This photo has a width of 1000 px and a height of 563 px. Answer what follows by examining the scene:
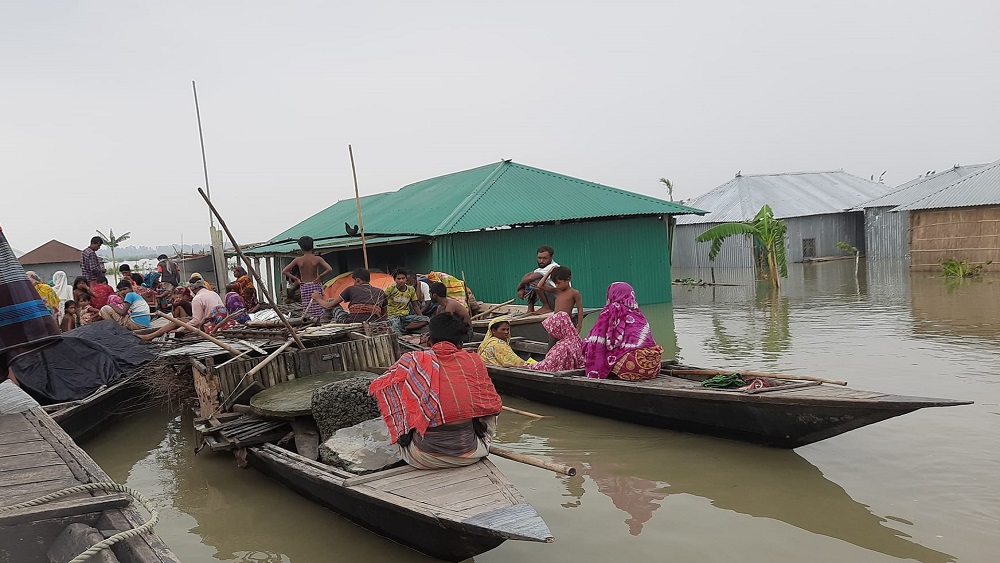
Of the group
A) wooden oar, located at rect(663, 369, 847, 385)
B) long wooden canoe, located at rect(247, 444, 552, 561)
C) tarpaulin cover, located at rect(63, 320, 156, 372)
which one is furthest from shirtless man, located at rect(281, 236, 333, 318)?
long wooden canoe, located at rect(247, 444, 552, 561)

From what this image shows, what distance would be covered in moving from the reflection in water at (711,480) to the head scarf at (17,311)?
394cm

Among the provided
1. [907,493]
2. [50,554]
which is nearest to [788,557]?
[907,493]

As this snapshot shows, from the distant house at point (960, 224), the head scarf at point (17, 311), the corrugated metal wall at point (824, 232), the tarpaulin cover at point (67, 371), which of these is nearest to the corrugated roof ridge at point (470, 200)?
the tarpaulin cover at point (67, 371)

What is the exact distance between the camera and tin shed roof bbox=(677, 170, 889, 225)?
1233 inches

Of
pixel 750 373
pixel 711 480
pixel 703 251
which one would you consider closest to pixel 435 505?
pixel 711 480

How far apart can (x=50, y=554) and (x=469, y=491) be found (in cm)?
221

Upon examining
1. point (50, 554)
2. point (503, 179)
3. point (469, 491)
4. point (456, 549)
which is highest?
point (503, 179)

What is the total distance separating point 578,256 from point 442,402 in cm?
1348

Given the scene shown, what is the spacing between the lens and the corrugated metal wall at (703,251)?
2891 cm

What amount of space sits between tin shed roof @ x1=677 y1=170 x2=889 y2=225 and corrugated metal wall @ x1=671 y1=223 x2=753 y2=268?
0.49 m

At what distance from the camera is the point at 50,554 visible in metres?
2.91

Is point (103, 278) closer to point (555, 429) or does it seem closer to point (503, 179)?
point (503, 179)

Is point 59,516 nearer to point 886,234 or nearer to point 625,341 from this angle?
point 625,341

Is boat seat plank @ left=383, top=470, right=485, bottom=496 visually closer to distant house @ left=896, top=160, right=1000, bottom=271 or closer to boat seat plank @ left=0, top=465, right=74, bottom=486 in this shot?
boat seat plank @ left=0, top=465, right=74, bottom=486
